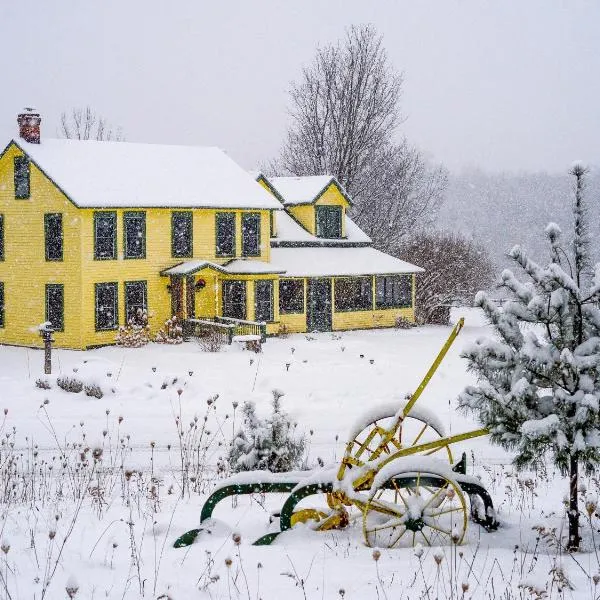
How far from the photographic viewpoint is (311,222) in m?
38.3

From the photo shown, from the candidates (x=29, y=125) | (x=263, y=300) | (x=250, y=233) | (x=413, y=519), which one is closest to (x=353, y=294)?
(x=263, y=300)

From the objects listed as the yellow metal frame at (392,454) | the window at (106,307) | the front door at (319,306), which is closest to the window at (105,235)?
the window at (106,307)

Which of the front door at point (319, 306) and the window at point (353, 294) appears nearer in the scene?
the front door at point (319, 306)

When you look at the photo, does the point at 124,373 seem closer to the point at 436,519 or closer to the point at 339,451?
the point at 339,451

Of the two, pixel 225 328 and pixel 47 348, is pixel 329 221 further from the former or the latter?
pixel 47 348

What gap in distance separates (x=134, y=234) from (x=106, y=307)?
3.01 m

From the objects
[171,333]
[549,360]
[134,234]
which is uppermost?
[134,234]

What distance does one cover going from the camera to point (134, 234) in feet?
99.7

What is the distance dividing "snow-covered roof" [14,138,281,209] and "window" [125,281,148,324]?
9.72 ft

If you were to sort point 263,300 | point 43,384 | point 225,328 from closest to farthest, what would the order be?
point 43,384, point 225,328, point 263,300

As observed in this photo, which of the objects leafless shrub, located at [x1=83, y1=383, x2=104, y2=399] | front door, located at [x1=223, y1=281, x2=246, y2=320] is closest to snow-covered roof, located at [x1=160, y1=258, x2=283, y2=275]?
front door, located at [x1=223, y1=281, x2=246, y2=320]

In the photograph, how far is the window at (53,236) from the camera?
29.6 m

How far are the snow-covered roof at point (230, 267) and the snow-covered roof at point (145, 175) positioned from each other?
7.41ft

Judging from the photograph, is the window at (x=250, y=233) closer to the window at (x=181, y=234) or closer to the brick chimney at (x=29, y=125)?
the window at (x=181, y=234)
